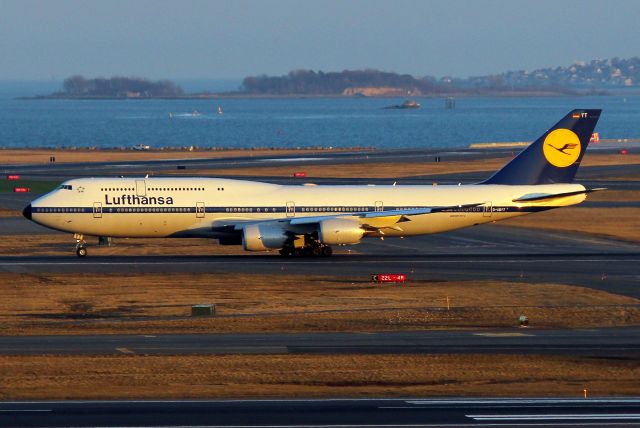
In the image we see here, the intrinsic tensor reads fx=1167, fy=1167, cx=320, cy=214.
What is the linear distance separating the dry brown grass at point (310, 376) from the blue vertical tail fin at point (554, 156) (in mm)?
27137

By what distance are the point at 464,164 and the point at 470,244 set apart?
54.3 metres

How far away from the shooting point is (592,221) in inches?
2810

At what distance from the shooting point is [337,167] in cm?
11175

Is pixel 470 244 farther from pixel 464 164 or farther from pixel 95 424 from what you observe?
pixel 464 164

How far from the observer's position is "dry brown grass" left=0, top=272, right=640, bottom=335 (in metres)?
39.5

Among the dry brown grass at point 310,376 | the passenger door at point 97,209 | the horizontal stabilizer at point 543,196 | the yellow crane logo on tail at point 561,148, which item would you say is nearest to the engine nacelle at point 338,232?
the horizontal stabilizer at point 543,196

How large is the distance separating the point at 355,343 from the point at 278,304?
8207 mm

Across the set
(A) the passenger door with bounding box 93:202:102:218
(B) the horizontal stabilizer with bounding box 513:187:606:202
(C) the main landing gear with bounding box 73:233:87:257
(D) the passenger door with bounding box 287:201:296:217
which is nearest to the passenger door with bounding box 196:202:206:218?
(D) the passenger door with bounding box 287:201:296:217

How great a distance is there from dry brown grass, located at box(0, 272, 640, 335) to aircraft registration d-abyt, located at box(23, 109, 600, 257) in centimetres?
594

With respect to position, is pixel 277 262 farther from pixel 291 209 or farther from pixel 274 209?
pixel 291 209

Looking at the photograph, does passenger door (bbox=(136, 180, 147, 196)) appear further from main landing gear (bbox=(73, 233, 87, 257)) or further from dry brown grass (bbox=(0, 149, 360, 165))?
dry brown grass (bbox=(0, 149, 360, 165))

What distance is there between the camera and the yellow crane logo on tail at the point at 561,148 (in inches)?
2340

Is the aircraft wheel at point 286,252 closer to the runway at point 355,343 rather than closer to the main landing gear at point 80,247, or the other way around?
the main landing gear at point 80,247

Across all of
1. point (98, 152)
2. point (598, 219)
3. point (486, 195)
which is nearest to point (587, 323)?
point (486, 195)
